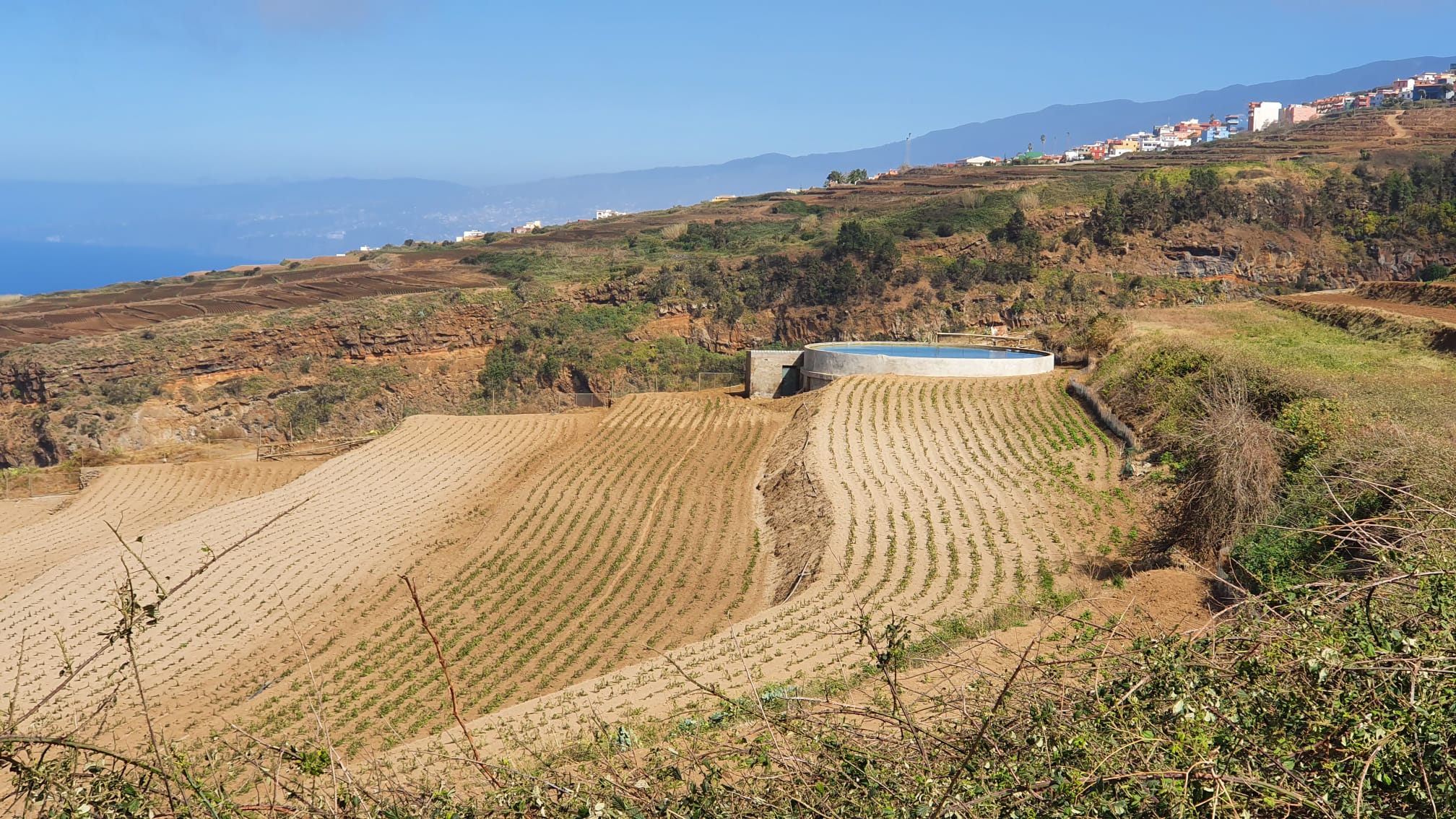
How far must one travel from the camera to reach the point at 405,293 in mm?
62000

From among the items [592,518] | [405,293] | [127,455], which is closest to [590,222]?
[405,293]

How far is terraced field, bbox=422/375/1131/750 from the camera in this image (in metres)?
11.3

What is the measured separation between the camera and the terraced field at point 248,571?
14289mm

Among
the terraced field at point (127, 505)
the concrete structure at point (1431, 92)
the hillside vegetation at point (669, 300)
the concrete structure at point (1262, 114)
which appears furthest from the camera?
the concrete structure at point (1262, 114)

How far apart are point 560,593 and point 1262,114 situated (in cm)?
16640

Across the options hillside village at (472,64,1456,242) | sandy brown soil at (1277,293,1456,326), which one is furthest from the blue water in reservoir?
hillside village at (472,64,1456,242)

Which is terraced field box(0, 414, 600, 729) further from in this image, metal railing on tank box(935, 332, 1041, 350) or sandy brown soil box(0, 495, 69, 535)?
metal railing on tank box(935, 332, 1041, 350)

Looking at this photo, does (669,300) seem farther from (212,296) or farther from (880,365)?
(880,365)

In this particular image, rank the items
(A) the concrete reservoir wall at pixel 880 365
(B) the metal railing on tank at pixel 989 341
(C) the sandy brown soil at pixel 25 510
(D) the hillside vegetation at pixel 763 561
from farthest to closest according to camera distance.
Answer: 1. (B) the metal railing on tank at pixel 989 341
2. (A) the concrete reservoir wall at pixel 880 365
3. (C) the sandy brown soil at pixel 25 510
4. (D) the hillside vegetation at pixel 763 561

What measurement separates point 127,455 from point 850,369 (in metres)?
21.0

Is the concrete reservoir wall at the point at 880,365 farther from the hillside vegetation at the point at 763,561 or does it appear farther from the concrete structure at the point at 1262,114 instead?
the concrete structure at the point at 1262,114

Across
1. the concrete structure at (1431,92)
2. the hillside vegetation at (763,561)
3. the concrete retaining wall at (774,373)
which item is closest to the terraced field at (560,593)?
the hillside vegetation at (763,561)

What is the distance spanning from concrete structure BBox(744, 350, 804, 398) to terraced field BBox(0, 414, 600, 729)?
767 centimetres

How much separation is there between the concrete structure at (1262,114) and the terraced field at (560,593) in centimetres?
14849
